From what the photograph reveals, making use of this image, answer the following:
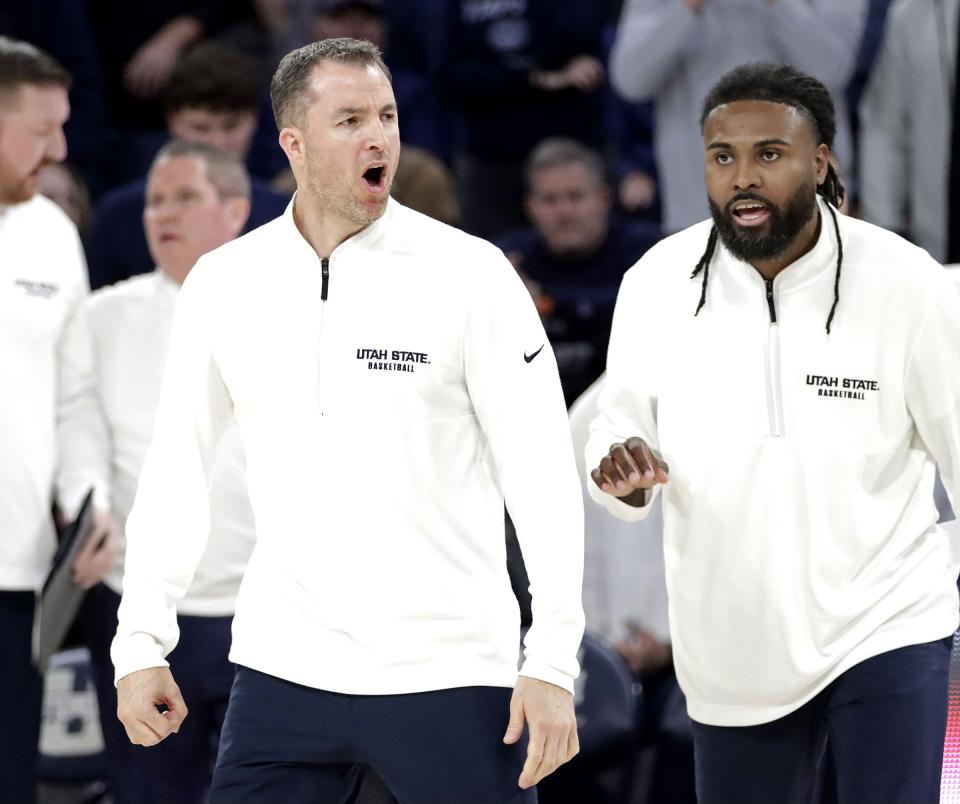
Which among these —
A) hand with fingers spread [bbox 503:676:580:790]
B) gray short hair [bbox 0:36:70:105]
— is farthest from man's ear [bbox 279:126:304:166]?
gray short hair [bbox 0:36:70:105]

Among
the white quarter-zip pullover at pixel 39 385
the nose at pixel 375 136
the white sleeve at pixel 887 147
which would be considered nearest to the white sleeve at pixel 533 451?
the nose at pixel 375 136

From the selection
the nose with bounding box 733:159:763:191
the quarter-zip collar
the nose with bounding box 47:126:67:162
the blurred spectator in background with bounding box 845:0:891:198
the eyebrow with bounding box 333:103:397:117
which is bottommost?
the quarter-zip collar

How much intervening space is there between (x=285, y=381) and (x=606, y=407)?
2.42ft

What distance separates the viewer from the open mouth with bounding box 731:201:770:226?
3713mm

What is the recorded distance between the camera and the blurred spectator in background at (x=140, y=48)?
24.6 ft

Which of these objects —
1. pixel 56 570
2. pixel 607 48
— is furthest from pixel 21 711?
pixel 607 48

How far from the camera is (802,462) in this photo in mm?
3607

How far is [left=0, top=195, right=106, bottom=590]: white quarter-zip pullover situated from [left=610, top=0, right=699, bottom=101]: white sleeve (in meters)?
2.61

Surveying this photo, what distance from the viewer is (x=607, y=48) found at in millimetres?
7605

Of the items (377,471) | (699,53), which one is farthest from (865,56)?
(377,471)

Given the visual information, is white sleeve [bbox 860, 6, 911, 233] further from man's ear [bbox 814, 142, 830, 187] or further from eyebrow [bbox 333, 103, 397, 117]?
eyebrow [bbox 333, 103, 397, 117]

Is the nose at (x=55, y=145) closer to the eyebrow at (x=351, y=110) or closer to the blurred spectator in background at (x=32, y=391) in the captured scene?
the blurred spectator in background at (x=32, y=391)

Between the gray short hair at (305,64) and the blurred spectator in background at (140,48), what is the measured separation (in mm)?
3944

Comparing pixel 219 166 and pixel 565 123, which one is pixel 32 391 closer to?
pixel 219 166
